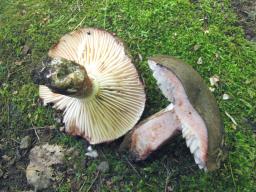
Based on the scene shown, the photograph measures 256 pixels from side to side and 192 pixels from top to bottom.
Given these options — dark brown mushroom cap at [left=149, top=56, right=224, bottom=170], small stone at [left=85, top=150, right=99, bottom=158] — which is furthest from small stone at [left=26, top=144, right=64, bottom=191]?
dark brown mushroom cap at [left=149, top=56, right=224, bottom=170]

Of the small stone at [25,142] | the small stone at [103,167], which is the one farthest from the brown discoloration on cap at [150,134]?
the small stone at [25,142]

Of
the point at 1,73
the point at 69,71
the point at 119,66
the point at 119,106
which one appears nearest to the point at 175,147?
the point at 119,106

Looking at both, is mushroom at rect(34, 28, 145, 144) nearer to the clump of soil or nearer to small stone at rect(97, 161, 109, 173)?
small stone at rect(97, 161, 109, 173)

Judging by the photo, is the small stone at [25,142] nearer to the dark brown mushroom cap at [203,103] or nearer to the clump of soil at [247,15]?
the dark brown mushroom cap at [203,103]

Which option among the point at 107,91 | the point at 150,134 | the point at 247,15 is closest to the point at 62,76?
the point at 107,91

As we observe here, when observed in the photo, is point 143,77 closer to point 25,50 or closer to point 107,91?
point 107,91
